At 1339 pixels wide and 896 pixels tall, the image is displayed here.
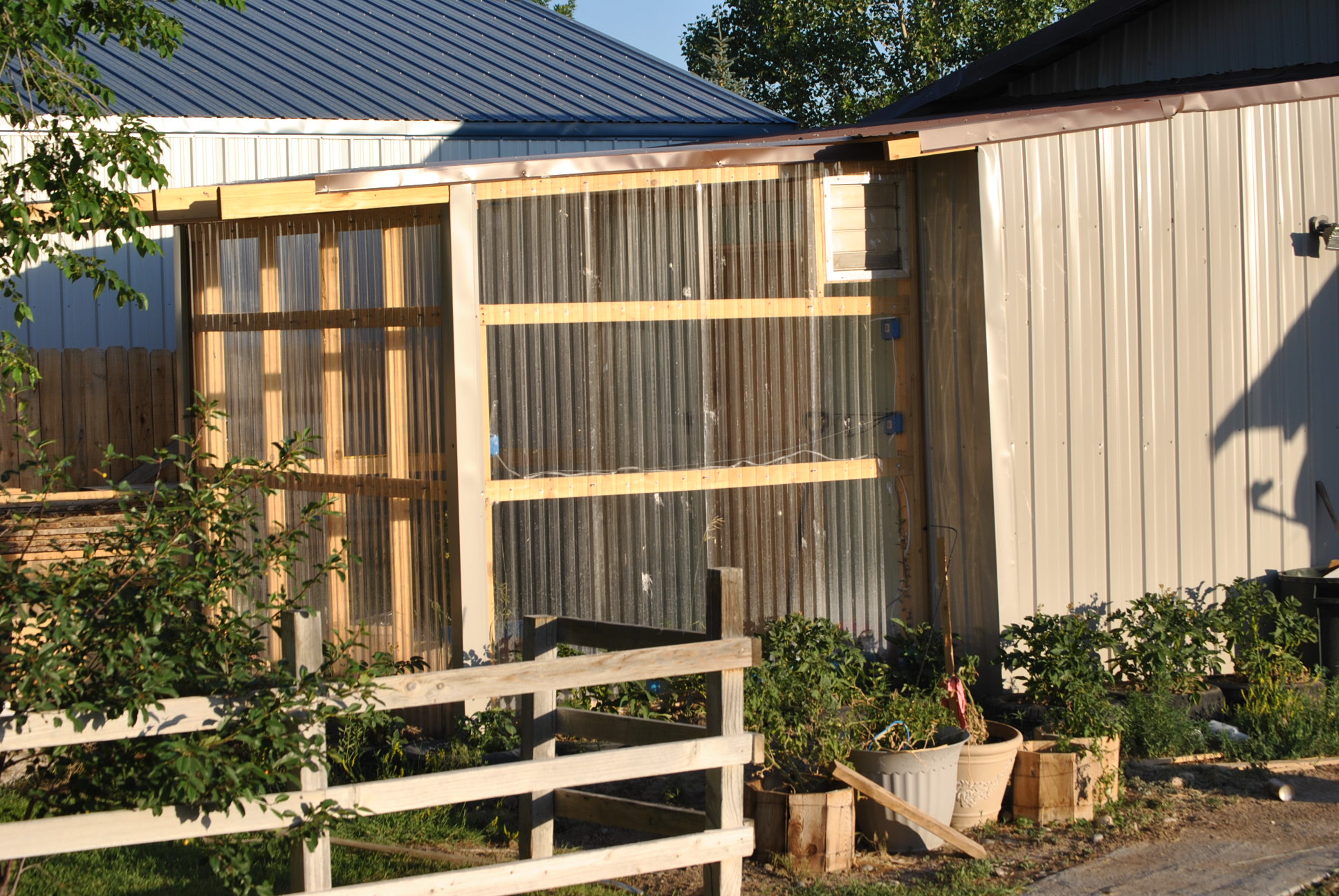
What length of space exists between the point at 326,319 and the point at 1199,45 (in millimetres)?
7709

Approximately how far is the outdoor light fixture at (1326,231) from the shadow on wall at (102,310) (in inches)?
322

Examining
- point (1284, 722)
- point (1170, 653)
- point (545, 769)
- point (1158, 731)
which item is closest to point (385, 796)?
point (545, 769)

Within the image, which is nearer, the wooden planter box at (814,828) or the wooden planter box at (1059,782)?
the wooden planter box at (814,828)

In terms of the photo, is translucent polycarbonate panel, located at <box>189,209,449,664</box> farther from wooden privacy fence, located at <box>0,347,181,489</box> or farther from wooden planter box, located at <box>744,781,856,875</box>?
wooden privacy fence, located at <box>0,347,181,489</box>

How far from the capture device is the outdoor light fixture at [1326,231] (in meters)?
7.83

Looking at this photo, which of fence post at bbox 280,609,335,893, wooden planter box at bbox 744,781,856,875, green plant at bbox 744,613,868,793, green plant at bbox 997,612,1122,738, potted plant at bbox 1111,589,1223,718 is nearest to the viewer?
fence post at bbox 280,609,335,893

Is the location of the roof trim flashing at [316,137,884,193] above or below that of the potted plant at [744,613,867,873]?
above

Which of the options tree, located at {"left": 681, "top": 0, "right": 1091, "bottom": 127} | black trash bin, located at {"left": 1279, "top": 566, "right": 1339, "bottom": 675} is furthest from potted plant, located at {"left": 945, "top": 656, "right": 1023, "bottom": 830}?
tree, located at {"left": 681, "top": 0, "right": 1091, "bottom": 127}

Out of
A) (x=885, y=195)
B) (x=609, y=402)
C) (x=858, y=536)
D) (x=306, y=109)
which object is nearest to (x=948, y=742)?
(x=858, y=536)

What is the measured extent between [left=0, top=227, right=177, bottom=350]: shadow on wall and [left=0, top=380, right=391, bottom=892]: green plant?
695 centimetres

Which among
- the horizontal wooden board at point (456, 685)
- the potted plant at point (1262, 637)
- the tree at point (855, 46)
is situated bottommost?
the potted plant at point (1262, 637)

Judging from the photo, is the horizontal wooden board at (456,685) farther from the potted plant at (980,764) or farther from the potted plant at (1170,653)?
the potted plant at (1170,653)

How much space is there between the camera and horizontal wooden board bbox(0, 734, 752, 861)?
3.71 metres

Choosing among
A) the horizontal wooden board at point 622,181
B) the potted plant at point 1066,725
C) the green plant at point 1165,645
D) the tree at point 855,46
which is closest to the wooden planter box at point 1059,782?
the potted plant at point 1066,725
